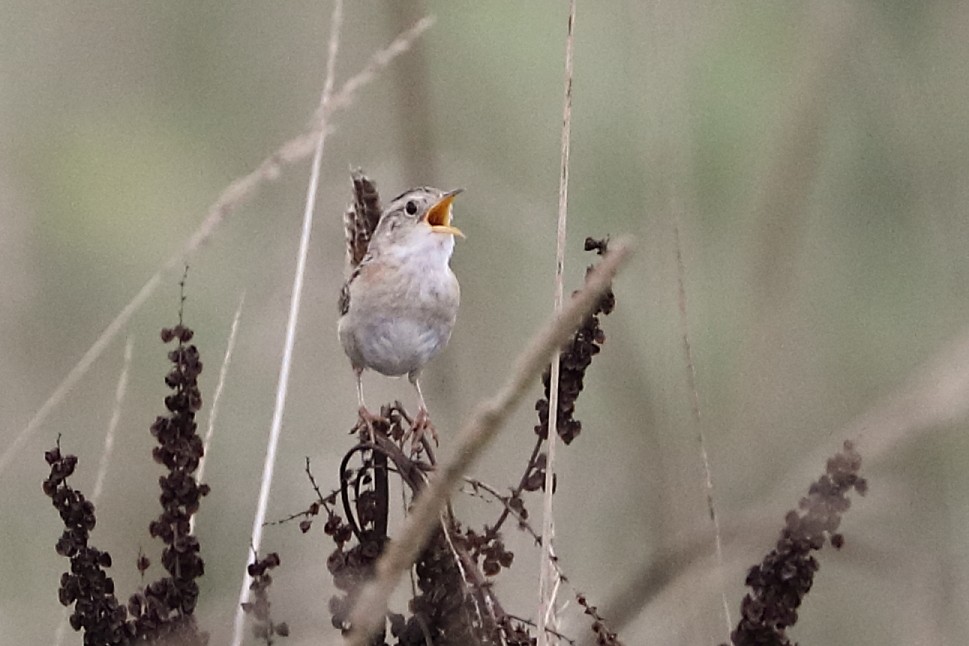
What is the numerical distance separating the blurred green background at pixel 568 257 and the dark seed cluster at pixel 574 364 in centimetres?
25

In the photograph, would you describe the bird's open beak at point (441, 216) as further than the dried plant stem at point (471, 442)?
Yes

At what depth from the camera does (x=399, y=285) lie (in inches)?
108

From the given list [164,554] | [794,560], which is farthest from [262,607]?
[794,560]

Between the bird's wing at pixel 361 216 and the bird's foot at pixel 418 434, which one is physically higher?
the bird's wing at pixel 361 216

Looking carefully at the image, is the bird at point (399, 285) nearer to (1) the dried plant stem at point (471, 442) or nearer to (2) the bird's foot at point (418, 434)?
(2) the bird's foot at point (418, 434)

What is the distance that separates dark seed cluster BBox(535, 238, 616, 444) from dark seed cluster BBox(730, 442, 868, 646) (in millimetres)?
287

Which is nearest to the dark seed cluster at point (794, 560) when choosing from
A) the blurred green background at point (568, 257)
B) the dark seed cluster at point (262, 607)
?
the blurred green background at point (568, 257)


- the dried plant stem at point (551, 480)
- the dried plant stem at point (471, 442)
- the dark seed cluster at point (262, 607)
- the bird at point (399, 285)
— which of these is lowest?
the dried plant stem at point (471, 442)

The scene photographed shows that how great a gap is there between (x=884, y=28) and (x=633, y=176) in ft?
2.85

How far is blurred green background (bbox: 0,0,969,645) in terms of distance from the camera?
2.27m

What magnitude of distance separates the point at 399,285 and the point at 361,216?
0.17 m

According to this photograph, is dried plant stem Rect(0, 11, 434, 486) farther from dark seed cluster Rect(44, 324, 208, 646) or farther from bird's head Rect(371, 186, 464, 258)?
bird's head Rect(371, 186, 464, 258)

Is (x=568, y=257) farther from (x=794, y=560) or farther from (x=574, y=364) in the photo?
(x=794, y=560)

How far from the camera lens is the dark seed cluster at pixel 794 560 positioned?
155cm
